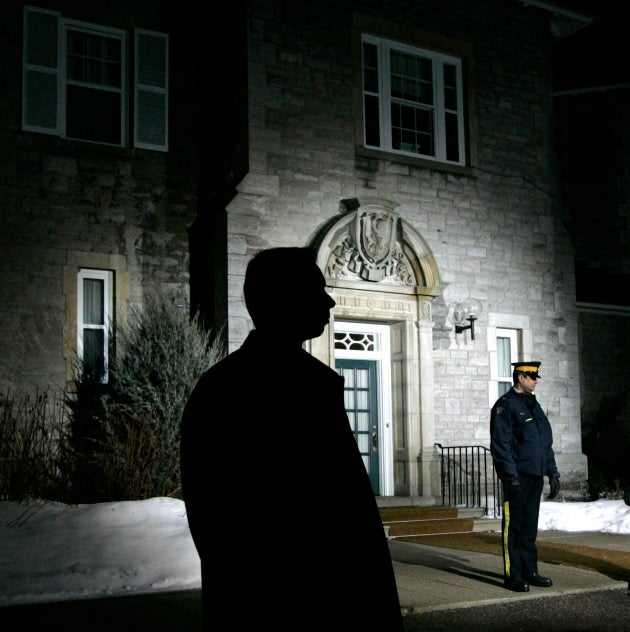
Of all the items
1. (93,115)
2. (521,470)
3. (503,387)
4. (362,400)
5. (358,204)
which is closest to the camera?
(521,470)

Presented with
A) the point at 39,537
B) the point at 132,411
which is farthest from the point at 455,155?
the point at 39,537

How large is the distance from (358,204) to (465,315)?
258cm

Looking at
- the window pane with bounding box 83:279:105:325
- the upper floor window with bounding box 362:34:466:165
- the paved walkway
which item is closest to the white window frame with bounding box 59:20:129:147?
the window pane with bounding box 83:279:105:325

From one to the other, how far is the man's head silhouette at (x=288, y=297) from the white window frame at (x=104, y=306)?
10346 millimetres

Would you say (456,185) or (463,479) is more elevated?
(456,185)

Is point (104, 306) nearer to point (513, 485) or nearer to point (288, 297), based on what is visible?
point (513, 485)

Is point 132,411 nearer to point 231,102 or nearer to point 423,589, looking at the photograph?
point 423,589

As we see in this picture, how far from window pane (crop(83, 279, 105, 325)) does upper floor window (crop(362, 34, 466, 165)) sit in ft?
15.6

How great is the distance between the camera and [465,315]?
14016mm

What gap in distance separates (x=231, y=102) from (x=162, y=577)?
8.06 metres

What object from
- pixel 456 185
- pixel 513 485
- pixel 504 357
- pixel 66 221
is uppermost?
pixel 456 185

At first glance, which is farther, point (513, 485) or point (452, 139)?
point (452, 139)

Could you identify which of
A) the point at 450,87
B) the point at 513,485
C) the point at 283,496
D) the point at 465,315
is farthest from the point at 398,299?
the point at 283,496

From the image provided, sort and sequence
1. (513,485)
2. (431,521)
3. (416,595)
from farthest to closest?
(431,521)
(513,485)
(416,595)
